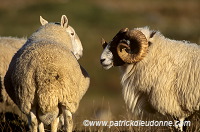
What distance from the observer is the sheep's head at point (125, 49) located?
766cm

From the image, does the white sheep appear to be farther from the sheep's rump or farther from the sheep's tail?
the sheep's tail

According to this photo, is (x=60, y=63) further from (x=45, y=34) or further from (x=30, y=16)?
(x=30, y=16)

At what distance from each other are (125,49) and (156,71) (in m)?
0.67

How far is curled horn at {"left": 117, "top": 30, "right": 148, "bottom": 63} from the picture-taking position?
7637 millimetres

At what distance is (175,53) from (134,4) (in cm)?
5244

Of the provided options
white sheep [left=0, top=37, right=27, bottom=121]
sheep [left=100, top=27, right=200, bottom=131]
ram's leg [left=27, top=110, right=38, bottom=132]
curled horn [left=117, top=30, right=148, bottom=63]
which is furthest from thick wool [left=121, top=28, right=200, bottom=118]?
white sheep [left=0, top=37, right=27, bottom=121]

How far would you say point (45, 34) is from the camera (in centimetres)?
775

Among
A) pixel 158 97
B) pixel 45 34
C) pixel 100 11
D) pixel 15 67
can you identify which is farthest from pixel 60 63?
pixel 100 11

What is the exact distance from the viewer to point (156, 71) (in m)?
7.65

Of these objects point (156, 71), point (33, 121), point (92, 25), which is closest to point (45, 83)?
point (33, 121)

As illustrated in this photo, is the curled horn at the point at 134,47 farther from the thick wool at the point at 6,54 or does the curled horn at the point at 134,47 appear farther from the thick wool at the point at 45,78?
the thick wool at the point at 6,54

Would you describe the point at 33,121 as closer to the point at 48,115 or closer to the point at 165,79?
the point at 48,115

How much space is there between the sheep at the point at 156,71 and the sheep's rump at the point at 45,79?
1.23m

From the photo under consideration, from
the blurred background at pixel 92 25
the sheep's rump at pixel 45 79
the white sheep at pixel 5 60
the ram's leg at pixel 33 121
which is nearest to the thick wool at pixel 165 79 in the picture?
the sheep's rump at pixel 45 79
